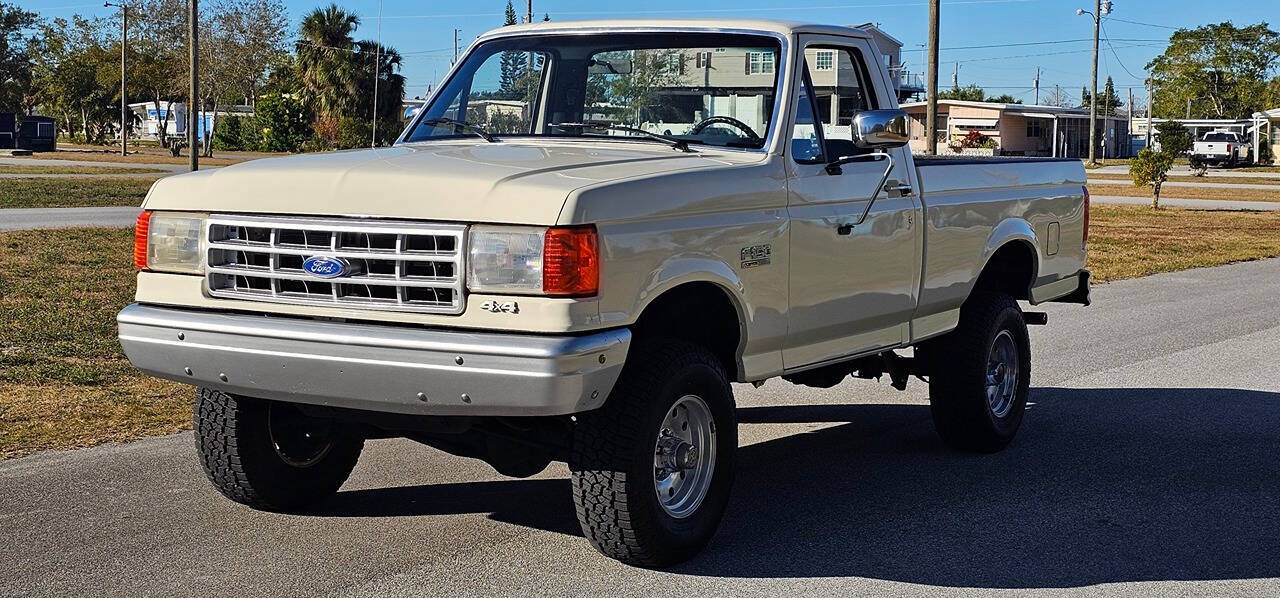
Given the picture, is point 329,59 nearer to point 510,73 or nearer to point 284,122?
point 284,122

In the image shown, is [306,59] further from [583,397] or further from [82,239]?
[583,397]

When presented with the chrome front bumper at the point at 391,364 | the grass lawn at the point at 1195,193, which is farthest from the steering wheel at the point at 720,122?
the grass lawn at the point at 1195,193

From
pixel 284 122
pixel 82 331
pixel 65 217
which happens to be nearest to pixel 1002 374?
pixel 82 331

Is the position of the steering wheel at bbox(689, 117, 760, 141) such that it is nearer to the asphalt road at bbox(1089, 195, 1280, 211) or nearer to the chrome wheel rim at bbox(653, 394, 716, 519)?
the chrome wheel rim at bbox(653, 394, 716, 519)

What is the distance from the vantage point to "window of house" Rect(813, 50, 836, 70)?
663cm

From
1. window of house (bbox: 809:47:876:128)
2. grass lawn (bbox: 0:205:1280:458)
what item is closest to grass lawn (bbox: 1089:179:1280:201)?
grass lawn (bbox: 0:205:1280:458)

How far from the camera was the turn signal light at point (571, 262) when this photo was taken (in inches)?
186

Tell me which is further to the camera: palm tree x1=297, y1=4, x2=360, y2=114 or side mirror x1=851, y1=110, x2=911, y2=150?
palm tree x1=297, y1=4, x2=360, y2=114

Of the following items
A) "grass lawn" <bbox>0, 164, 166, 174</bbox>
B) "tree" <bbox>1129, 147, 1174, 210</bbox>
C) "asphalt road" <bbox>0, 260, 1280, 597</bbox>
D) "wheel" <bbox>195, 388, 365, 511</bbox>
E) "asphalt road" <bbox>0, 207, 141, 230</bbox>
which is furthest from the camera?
"grass lawn" <bbox>0, 164, 166, 174</bbox>

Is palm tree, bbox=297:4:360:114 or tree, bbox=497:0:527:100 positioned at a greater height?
palm tree, bbox=297:4:360:114

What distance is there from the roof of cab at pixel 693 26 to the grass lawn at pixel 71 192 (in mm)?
19479

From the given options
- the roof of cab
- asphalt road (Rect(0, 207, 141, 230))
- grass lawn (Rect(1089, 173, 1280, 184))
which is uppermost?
the roof of cab

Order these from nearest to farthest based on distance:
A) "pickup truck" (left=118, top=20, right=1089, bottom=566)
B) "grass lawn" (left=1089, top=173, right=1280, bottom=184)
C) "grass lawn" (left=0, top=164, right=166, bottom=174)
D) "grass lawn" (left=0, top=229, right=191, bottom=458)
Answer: "pickup truck" (left=118, top=20, right=1089, bottom=566), "grass lawn" (left=0, top=229, right=191, bottom=458), "grass lawn" (left=0, top=164, right=166, bottom=174), "grass lawn" (left=1089, top=173, right=1280, bottom=184)

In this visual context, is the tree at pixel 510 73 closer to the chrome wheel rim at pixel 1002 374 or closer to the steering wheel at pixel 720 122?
the steering wheel at pixel 720 122
